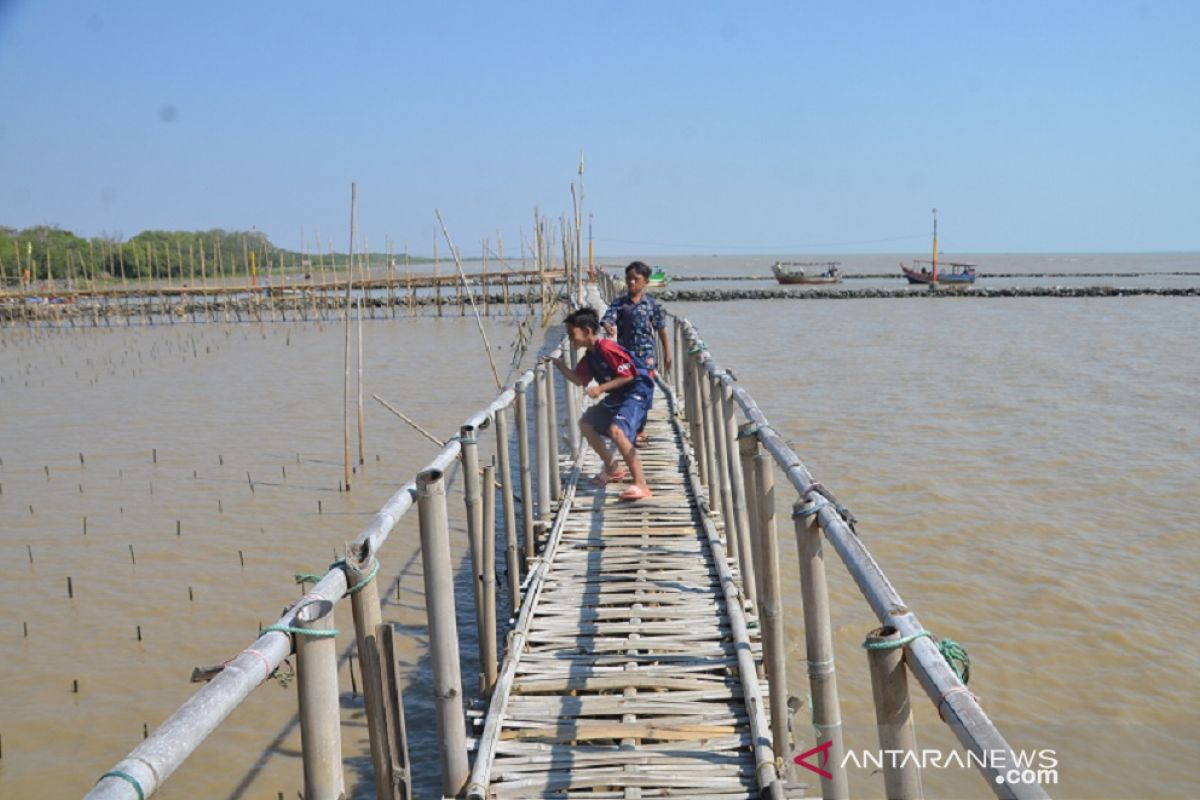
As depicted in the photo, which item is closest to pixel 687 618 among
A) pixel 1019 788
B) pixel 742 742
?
pixel 742 742

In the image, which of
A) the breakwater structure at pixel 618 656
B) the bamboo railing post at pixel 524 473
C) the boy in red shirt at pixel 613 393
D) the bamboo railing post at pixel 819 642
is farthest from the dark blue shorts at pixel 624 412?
the bamboo railing post at pixel 819 642

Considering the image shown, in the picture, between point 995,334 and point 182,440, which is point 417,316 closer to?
point 995,334

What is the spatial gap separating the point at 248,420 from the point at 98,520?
187 inches

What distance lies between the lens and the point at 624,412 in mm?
5754

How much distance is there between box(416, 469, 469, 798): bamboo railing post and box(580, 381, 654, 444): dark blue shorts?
283 cm

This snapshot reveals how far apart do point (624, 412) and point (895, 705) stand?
4.10m

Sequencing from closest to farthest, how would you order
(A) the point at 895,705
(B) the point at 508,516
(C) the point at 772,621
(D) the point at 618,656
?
1. (A) the point at 895,705
2. (C) the point at 772,621
3. (D) the point at 618,656
4. (B) the point at 508,516

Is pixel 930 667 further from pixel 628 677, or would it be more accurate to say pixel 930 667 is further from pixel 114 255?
pixel 114 255

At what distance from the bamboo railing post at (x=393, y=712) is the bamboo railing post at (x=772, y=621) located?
50.6 inches

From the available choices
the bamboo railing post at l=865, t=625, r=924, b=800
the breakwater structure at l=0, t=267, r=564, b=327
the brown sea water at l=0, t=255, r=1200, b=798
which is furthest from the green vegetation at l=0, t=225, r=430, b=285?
the bamboo railing post at l=865, t=625, r=924, b=800

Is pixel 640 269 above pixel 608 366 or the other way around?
above

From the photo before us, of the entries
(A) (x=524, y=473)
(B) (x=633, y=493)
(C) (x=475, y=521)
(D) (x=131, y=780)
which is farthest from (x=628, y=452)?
(D) (x=131, y=780)

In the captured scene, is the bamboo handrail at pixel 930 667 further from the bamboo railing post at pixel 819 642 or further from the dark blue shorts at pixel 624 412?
the dark blue shorts at pixel 624 412

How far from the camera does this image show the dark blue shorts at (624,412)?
574 centimetres
